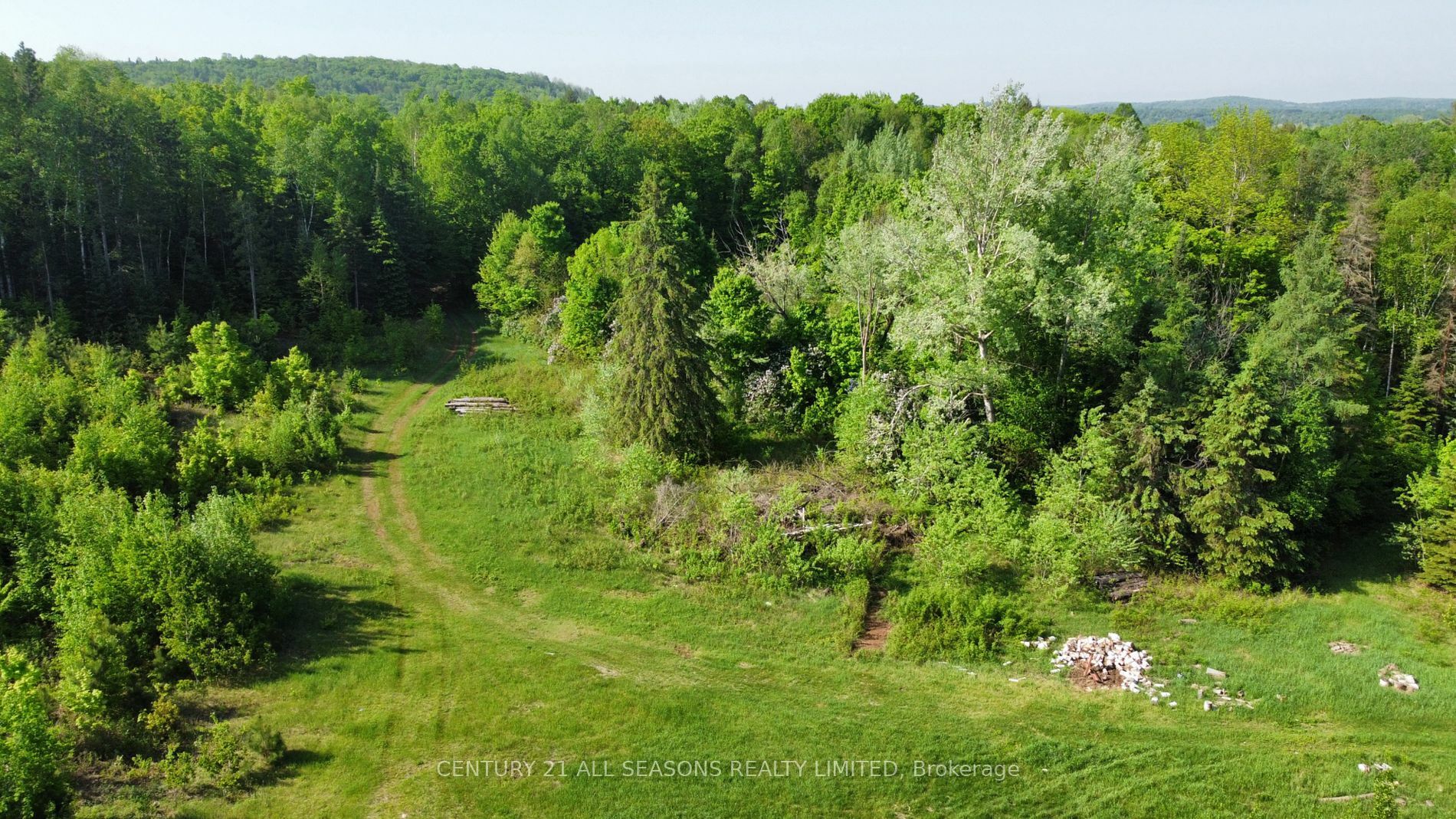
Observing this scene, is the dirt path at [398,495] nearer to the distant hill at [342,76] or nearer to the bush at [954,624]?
the bush at [954,624]

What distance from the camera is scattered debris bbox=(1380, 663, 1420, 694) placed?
21.0 m

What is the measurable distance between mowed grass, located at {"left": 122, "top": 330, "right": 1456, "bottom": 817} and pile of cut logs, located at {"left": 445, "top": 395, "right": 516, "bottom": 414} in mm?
9697

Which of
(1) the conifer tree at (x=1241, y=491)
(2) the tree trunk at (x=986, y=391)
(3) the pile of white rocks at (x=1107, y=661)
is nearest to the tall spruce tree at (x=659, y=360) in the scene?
(2) the tree trunk at (x=986, y=391)

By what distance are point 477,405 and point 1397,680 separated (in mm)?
34156

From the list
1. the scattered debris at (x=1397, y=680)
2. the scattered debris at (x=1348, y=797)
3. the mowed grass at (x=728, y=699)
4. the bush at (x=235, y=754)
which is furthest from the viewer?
the scattered debris at (x=1397, y=680)

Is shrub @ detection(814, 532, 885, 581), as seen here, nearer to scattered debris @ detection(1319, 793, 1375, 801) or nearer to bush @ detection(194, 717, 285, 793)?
scattered debris @ detection(1319, 793, 1375, 801)

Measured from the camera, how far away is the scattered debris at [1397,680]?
21033 mm

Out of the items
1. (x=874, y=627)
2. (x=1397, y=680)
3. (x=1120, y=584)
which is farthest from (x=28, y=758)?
(x=1397, y=680)

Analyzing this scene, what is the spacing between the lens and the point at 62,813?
15.2 metres

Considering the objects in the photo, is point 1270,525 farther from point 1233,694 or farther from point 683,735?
point 683,735

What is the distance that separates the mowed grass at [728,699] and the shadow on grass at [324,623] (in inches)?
3.1

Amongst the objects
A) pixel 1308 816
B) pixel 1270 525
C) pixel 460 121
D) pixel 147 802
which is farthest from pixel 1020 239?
pixel 460 121

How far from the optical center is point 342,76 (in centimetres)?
18238

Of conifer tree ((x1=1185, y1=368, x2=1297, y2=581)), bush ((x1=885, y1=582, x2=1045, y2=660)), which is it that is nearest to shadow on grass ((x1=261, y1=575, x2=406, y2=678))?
bush ((x1=885, y1=582, x2=1045, y2=660))
